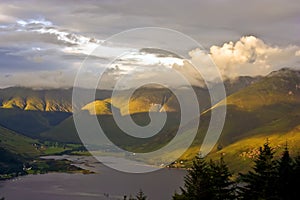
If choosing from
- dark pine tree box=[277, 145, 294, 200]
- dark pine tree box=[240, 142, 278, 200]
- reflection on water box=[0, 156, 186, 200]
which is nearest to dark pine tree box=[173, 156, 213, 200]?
dark pine tree box=[240, 142, 278, 200]

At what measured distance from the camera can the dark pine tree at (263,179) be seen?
83.4 feet

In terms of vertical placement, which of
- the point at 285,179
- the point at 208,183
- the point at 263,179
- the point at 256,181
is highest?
the point at 285,179

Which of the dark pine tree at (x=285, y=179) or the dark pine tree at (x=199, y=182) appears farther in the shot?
the dark pine tree at (x=199, y=182)

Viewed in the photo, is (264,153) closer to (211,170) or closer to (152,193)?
(211,170)

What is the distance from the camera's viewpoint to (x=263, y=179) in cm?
2616

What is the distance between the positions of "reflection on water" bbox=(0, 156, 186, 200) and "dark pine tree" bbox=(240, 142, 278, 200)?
10930cm

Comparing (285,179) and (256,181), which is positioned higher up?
(285,179)

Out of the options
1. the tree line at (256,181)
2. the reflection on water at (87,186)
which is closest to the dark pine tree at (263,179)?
the tree line at (256,181)

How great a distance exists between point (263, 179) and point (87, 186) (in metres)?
142

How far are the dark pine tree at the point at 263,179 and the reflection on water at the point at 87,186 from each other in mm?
109303

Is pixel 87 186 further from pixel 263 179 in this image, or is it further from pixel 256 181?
pixel 263 179

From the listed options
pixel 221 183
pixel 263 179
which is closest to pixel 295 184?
pixel 263 179

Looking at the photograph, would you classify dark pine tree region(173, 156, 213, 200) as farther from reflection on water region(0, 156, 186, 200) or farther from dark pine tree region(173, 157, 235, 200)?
reflection on water region(0, 156, 186, 200)

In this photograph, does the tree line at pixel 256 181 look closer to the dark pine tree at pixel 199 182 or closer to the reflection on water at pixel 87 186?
the dark pine tree at pixel 199 182
